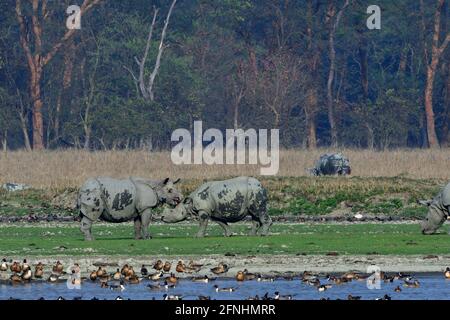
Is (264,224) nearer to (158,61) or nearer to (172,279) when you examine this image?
(172,279)

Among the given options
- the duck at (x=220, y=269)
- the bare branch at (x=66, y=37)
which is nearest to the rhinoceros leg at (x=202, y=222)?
the duck at (x=220, y=269)

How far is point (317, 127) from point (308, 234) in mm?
61889

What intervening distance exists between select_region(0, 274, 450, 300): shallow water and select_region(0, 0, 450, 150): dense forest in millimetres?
58196

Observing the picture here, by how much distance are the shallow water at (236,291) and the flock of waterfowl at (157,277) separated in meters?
0.09

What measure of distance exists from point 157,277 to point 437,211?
951 centimetres

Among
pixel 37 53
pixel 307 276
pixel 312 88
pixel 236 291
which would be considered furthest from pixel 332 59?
pixel 236 291

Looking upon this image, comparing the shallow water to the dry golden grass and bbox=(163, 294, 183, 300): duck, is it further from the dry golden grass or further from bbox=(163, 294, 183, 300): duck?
the dry golden grass

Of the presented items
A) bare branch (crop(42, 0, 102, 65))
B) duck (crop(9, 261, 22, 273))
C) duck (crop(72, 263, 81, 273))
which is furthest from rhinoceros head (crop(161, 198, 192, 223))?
bare branch (crop(42, 0, 102, 65))

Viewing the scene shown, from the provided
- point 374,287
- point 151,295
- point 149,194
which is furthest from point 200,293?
point 149,194

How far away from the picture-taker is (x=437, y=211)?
3481 centimetres

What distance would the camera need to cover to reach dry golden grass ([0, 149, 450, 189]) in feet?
171

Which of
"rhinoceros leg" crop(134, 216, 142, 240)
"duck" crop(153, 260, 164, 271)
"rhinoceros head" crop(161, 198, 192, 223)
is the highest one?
"rhinoceros head" crop(161, 198, 192, 223)

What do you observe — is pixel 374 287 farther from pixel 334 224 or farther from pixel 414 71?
pixel 414 71

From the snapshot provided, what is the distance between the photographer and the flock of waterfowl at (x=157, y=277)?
26.5 metres
